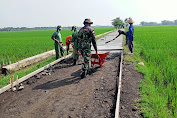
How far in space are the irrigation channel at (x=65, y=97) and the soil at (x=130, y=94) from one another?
18 centimetres

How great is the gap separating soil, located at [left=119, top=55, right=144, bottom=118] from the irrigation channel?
18cm

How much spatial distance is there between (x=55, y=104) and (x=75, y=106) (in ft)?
1.47

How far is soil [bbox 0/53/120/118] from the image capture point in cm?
314

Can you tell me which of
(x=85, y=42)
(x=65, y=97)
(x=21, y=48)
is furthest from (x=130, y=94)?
(x=21, y=48)

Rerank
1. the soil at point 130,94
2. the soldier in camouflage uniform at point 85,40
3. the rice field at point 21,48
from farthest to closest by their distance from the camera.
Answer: the rice field at point 21,48, the soldier in camouflage uniform at point 85,40, the soil at point 130,94

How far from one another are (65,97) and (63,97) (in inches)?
1.9

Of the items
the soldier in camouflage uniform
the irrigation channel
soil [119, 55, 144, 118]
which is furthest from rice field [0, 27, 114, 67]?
soil [119, 55, 144, 118]

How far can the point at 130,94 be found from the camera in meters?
3.83

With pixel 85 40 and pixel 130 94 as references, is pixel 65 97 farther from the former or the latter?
pixel 85 40

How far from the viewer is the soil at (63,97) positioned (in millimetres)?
3145

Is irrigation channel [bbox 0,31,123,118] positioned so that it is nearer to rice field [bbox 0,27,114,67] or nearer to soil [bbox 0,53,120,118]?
soil [bbox 0,53,120,118]

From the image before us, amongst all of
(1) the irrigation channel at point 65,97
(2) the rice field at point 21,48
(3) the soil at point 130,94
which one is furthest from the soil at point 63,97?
(2) the rice field at point 21,48

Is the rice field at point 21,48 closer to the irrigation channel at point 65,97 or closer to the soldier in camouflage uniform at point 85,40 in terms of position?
the irrigation channel at point 65,97

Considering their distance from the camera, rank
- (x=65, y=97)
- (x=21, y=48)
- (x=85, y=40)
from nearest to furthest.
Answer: (x=65, y=97), (x=85, y=40), (x=21, y=48)
